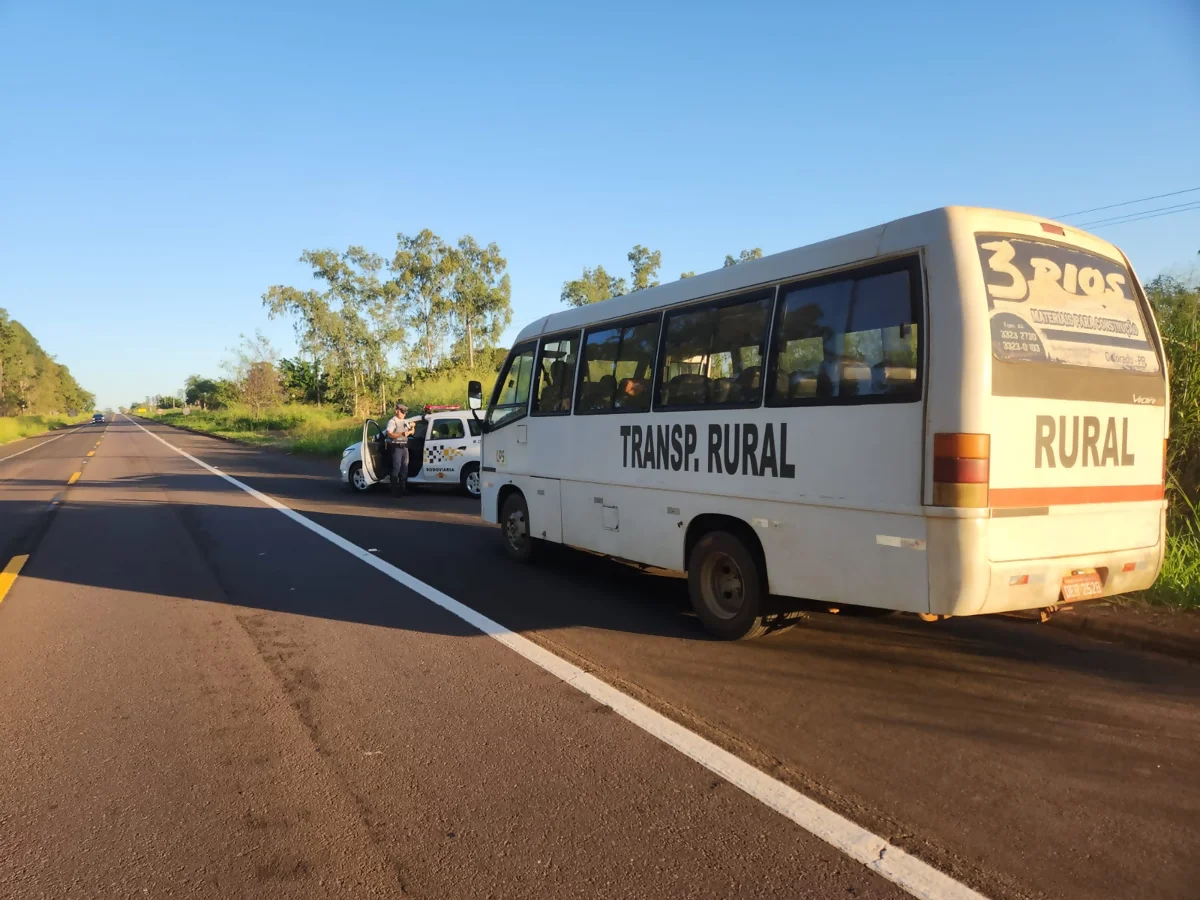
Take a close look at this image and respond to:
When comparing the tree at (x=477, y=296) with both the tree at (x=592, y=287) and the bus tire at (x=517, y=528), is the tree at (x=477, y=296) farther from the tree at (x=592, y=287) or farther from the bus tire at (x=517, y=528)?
the bus tire at (x=517, y=528)

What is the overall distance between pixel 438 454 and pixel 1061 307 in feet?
44.1

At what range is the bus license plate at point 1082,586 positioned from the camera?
15.6 ft

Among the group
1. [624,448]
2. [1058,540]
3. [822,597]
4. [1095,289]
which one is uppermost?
[1095,289]

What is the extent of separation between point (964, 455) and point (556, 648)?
3098mm

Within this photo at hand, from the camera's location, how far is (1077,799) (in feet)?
11.8

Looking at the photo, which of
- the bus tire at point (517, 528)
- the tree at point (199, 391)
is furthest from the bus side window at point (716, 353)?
the tree at point (199, 391)

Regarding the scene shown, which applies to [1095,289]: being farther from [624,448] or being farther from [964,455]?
[624,448]

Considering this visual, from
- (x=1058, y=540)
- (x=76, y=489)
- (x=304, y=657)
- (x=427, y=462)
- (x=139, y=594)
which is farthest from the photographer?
(x=76, y=489)

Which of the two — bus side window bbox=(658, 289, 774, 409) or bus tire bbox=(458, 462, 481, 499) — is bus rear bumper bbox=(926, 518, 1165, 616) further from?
bus tire bbox=(458, 462, 481, 499)

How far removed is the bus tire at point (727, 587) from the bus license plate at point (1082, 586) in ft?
6.06

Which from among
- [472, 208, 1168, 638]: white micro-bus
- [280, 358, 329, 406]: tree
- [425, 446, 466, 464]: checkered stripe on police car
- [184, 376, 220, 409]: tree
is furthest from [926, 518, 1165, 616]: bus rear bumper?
[184, 376, 220, 409]: tree

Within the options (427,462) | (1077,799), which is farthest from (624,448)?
(427,462)

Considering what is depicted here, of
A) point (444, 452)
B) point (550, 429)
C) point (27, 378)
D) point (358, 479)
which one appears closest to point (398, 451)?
point (444, 452)

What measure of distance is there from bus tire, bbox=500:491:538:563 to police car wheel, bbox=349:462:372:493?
28.9 ft
